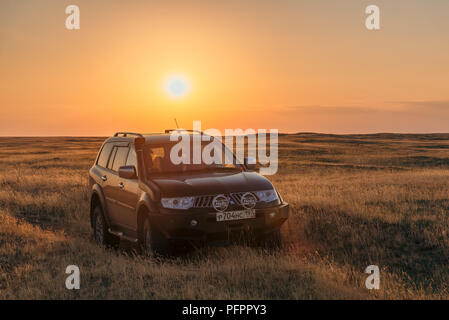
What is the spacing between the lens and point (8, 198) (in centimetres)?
1683

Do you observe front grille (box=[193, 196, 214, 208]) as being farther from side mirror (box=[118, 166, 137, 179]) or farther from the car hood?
side mirror (box=[118, 166, 137, 179])

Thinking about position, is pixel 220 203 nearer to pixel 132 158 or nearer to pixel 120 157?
pixel 132 158

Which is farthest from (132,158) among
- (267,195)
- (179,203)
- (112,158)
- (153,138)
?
(267,195)

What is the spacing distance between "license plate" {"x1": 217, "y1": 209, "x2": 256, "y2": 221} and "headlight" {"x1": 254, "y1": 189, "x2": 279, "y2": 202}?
0.26 m

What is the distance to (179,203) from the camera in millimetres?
8117

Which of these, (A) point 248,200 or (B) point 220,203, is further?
(A) point 248,200

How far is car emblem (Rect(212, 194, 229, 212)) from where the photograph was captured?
8.07m

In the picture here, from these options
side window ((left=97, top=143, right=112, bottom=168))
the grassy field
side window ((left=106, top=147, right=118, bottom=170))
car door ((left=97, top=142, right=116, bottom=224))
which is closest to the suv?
the grassy field

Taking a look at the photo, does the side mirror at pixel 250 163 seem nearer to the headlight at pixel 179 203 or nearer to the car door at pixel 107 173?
the headlight at pixel 179 203

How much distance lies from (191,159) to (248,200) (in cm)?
160

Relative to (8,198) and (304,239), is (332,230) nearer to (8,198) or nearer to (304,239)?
(304,239)

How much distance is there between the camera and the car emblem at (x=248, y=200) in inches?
323
